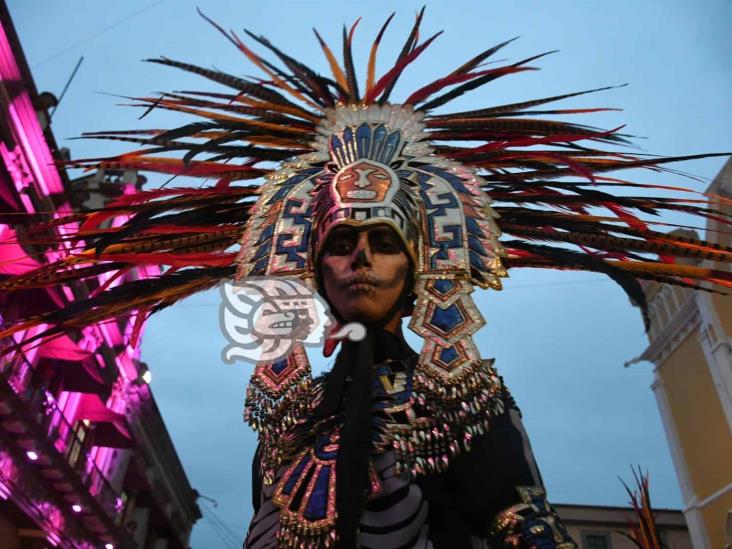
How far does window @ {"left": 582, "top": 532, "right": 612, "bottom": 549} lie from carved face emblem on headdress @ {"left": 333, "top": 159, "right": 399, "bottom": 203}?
2488 centimetres

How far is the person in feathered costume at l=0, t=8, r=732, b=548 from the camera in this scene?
265 cm

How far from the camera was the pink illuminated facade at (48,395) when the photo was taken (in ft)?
42.4

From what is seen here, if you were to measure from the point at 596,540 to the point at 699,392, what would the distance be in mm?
9194

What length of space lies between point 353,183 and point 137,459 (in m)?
21.7

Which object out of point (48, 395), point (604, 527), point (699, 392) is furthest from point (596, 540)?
point (48, 395)

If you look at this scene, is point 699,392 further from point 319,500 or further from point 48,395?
point 319,500

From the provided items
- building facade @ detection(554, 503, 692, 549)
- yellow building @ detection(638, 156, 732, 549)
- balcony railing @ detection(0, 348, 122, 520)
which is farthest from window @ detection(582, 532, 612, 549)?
balcony railing @ detection(0, 348, 122, 520)

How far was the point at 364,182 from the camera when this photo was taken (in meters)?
3.37

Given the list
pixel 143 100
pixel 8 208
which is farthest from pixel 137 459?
pixel 143 100

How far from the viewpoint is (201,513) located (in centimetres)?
3103

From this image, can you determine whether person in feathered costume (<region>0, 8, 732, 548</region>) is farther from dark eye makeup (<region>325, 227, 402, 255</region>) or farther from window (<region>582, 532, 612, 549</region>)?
window (<region>582, 532, 612, 549</region>)

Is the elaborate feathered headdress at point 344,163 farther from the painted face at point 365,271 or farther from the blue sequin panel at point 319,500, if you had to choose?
the blue sequin panel at point 319,500

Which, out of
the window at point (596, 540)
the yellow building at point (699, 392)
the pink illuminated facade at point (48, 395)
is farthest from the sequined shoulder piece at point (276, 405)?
the window at point (596, 540)

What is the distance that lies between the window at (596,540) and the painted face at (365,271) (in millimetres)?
24836
